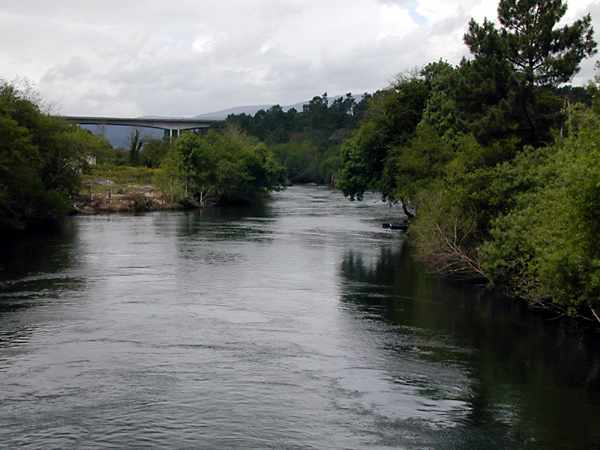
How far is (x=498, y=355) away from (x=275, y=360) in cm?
784

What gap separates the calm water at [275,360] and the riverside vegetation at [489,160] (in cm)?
259

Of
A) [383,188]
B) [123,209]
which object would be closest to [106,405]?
[383,188]

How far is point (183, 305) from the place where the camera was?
104ft

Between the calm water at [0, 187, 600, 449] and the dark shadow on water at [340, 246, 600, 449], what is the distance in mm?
78

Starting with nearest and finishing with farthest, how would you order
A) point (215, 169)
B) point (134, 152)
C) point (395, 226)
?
point (395, 226)
point (215, 169)
point (134, 152)

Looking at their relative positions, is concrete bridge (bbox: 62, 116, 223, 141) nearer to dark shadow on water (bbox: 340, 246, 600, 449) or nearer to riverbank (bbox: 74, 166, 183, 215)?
riverbank (bbox: 74, 166, 183, 215)

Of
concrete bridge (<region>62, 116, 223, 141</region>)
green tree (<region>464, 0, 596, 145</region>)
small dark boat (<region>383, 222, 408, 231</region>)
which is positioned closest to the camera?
green tree (<region>464, 0, 596, 145</region>)

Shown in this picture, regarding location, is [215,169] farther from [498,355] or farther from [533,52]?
[498,355]

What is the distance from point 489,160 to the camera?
4247 cm

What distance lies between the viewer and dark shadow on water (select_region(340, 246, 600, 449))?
18.8 meters

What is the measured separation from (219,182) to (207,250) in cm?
4928

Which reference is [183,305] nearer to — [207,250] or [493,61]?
[207,250]

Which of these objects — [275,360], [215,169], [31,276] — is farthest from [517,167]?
[215,169]

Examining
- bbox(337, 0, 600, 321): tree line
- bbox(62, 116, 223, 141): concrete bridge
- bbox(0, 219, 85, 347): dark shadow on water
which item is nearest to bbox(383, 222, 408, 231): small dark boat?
bbox(337, 0, 600, 321): tree line
